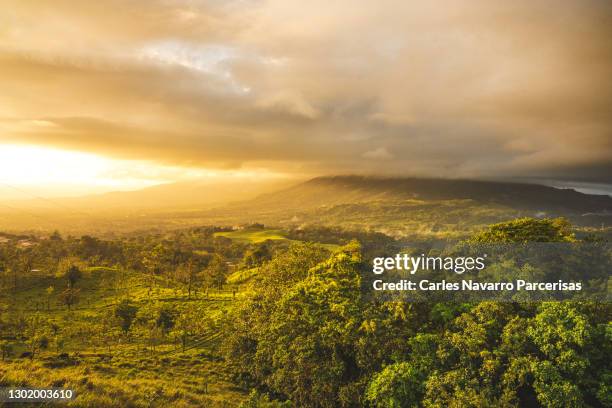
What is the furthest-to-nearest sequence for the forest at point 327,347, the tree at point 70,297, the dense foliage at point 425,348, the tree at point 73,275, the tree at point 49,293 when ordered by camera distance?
the tree at point 73,275 < the tree at point 70,297 < the tree at point 49,293 < the forest at point 327,347 < the dense foliage at point 425,348

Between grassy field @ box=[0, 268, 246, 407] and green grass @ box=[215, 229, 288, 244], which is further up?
grassy field @ box=[0, 268, 246, 407]

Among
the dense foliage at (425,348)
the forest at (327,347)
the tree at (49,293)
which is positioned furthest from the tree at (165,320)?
the tree at (49,293)

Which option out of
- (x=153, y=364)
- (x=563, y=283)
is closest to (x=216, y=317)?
(x=153, y=364)

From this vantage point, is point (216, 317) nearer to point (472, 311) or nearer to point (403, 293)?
point (403, 293)

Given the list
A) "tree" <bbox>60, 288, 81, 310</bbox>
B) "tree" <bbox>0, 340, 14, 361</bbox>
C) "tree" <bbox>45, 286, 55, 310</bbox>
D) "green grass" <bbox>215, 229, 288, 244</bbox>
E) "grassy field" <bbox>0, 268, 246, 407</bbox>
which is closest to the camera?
"grassy field" <bbox>0, 268, 246, 407</bbox>

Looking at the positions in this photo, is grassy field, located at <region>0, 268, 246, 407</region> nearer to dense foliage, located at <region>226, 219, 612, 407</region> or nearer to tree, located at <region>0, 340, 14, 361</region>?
tree, located at <region>0, 340, 14, 361</region>

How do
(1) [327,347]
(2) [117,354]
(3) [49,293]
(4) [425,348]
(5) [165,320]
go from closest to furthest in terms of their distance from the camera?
(4) [425,348] → (1) [327,347] → (2) [117,354] → (5) [165,320] → (3) [49,293]

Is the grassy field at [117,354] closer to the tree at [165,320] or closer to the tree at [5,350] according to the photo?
the tree at [5,350]

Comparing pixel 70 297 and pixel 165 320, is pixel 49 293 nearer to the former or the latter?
pixel 70 297

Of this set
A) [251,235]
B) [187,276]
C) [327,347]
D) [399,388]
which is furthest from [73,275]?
[251,235]

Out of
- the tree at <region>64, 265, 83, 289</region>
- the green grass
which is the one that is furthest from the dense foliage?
the green grass
